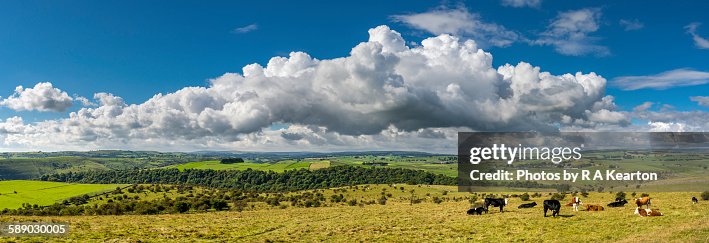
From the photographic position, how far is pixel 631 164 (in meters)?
167

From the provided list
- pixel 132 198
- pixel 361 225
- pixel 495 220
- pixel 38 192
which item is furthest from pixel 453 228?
pixel 38 192

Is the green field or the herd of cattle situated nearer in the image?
the herd of cattle

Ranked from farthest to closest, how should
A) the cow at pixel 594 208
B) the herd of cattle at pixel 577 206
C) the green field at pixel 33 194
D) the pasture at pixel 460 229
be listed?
the green field at pixel 33 194 < the cow at pixel 594 208 < the herd of cattle at pixel 577 206 < the pasture at pixel 460 229

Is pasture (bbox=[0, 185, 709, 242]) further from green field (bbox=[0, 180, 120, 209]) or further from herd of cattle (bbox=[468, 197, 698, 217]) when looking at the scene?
green field (bbox=[0, 180, 120, 209])

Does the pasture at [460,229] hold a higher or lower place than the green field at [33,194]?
higher

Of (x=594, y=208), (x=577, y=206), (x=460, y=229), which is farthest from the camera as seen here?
(x=577, y=206)

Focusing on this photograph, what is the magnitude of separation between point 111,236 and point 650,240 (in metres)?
39.4

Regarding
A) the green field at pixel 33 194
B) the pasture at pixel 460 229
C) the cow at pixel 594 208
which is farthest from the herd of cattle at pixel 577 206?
the green field at pixel 33 194

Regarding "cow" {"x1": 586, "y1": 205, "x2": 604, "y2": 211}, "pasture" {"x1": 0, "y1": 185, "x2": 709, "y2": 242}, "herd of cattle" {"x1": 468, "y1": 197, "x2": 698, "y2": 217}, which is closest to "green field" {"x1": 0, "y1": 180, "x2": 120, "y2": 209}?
"pasture" {"x1": 0, "y1": 185, "x2": 709, "y2": 242}

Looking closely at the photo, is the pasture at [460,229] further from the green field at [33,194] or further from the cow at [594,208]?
the green field at [33,194]

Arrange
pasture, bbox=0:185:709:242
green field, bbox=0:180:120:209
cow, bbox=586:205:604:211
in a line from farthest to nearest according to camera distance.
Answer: green field, bbox=0:180:120:209 → cow, bbox=586:205:604:211 → pasture, bbox=0:185:709:242

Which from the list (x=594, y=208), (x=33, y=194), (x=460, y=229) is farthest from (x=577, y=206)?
(x=33, y=194)

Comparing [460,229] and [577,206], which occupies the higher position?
[577,206]

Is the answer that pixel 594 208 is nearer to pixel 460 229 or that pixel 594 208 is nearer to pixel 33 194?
pixel 460 229
